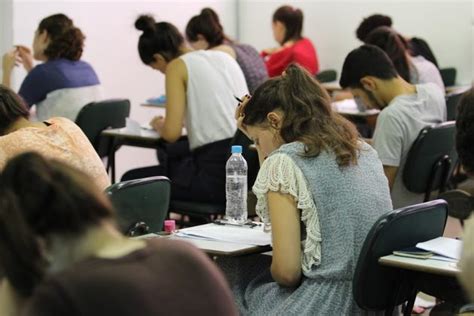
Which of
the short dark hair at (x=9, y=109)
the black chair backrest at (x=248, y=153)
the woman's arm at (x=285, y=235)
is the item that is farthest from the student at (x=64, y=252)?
the black chair backrest at (x=248, y=153)

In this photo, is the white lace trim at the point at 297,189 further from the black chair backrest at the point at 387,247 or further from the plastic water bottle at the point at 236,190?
the plastic water bottle at the point at 236,190

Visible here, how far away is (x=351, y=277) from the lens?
2.88 meters

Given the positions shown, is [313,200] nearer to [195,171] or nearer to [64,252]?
[64,252]

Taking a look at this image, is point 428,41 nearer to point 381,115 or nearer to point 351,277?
point 381,115

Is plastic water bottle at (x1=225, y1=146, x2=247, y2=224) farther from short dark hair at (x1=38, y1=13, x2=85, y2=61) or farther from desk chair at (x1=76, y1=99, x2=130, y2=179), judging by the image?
short dark hair at (x1=38, y1=13, x2=85, y2=61)

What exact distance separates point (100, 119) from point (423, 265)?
119 inches

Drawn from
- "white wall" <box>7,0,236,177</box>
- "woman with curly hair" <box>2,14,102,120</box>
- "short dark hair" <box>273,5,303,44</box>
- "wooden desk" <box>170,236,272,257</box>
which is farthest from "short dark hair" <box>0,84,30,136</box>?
"short dark hair" <box>273,5,303,44</box>

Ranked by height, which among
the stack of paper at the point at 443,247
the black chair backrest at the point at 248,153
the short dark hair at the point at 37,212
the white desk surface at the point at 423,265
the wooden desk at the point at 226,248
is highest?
the short dark hair at the point at 37,212

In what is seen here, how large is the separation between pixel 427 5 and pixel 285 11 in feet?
3.91

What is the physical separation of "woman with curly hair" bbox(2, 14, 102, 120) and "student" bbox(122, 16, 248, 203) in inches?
22.3

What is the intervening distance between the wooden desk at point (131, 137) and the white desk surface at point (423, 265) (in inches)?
101

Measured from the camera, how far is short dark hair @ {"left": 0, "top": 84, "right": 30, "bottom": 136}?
3.31 meters

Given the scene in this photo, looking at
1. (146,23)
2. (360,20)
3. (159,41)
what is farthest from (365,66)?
(360,20)

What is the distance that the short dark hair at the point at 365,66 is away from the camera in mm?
4336
